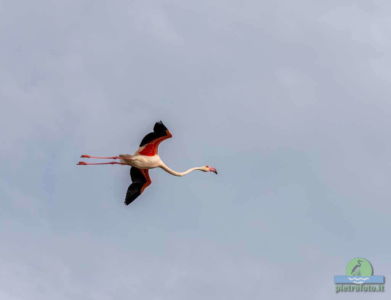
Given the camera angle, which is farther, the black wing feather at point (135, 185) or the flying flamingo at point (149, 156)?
the black wing feather at point (135, 185)

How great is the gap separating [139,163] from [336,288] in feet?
65.2

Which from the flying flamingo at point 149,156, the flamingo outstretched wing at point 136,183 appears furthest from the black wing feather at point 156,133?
the flamingo outstretched wing at point 136,183

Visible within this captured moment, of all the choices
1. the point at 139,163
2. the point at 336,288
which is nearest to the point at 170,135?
the point at 139,163

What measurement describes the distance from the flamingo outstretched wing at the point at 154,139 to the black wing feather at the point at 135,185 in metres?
4.65

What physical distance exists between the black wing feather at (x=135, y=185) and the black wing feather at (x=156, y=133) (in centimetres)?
516

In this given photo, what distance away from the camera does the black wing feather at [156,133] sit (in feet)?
217

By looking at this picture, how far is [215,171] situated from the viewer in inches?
2859

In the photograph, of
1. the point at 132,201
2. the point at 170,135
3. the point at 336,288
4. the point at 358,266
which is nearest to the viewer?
the point at 170,135

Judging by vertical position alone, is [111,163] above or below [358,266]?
below

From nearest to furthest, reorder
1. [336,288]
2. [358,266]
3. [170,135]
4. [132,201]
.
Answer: [170,135] → [132,201] → [336,288] → [358,266]

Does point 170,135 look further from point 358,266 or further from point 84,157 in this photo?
point 358,266

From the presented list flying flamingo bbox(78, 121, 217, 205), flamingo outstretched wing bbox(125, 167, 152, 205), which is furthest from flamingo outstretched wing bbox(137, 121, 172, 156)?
flamingo outstretched wing bbox(125, 167, 152, 205)

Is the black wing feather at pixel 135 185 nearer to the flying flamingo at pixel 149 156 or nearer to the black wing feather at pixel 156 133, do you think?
the flying flamingo at pixel 149 156

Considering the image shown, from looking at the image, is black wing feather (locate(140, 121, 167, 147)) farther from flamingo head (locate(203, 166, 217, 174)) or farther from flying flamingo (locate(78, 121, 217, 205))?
flamingo head (locate(203, 166, 217, 174))
